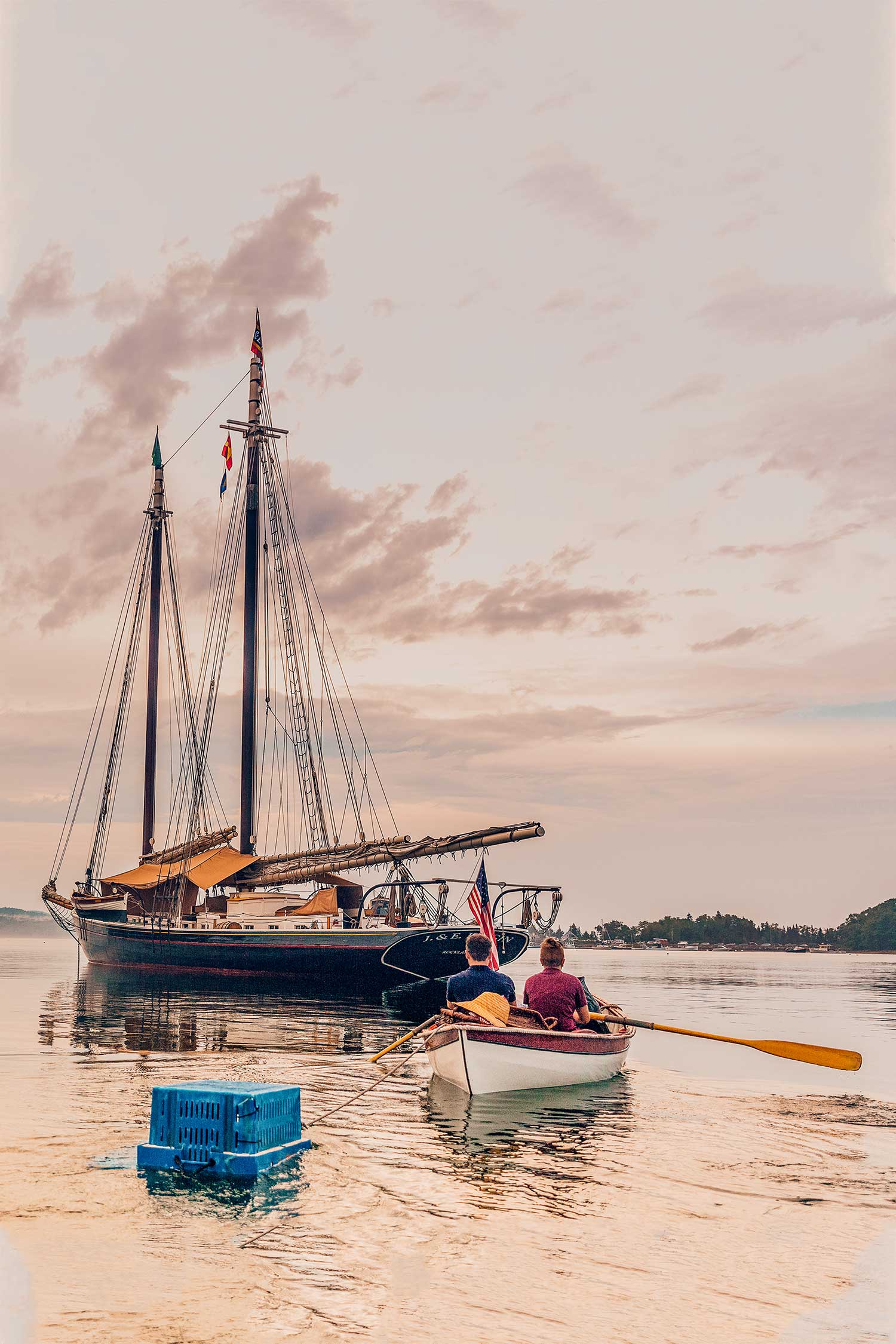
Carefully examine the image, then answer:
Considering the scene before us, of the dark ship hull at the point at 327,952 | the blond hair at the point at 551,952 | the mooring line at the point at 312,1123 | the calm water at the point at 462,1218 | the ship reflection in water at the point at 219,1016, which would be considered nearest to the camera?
the calm water at the point at 462,1218

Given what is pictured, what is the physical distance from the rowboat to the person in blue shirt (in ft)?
1.13

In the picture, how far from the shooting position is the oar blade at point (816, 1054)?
1750cm

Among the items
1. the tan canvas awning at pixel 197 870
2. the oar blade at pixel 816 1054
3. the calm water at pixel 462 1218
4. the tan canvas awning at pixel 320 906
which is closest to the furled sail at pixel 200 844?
the tan canvas awning at pixel 197 870

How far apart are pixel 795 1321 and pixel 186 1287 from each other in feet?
14.9

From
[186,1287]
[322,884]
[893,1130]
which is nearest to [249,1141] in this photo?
[186,1287]

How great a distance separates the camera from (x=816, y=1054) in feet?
58.4

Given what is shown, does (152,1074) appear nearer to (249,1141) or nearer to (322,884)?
(249,1141)

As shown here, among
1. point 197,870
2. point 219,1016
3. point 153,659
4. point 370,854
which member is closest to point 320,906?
point 370,854

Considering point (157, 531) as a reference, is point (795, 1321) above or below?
below

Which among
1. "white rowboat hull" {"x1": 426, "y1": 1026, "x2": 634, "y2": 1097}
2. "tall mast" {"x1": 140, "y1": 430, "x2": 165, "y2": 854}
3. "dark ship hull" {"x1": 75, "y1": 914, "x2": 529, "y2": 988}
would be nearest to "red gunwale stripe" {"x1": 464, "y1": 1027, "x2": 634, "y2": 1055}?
"white rowboat hull" {"x1": 426, "y1": 1026, "x2": 634, "y2": 1097}

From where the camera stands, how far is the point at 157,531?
7762 cm

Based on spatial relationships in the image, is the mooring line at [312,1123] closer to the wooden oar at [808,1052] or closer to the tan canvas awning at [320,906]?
the wooden oar at [808,1052]

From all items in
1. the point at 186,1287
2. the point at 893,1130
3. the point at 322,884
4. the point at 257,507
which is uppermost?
the point at 257,507

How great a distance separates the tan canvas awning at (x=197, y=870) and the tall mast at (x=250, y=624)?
6.81 feet
